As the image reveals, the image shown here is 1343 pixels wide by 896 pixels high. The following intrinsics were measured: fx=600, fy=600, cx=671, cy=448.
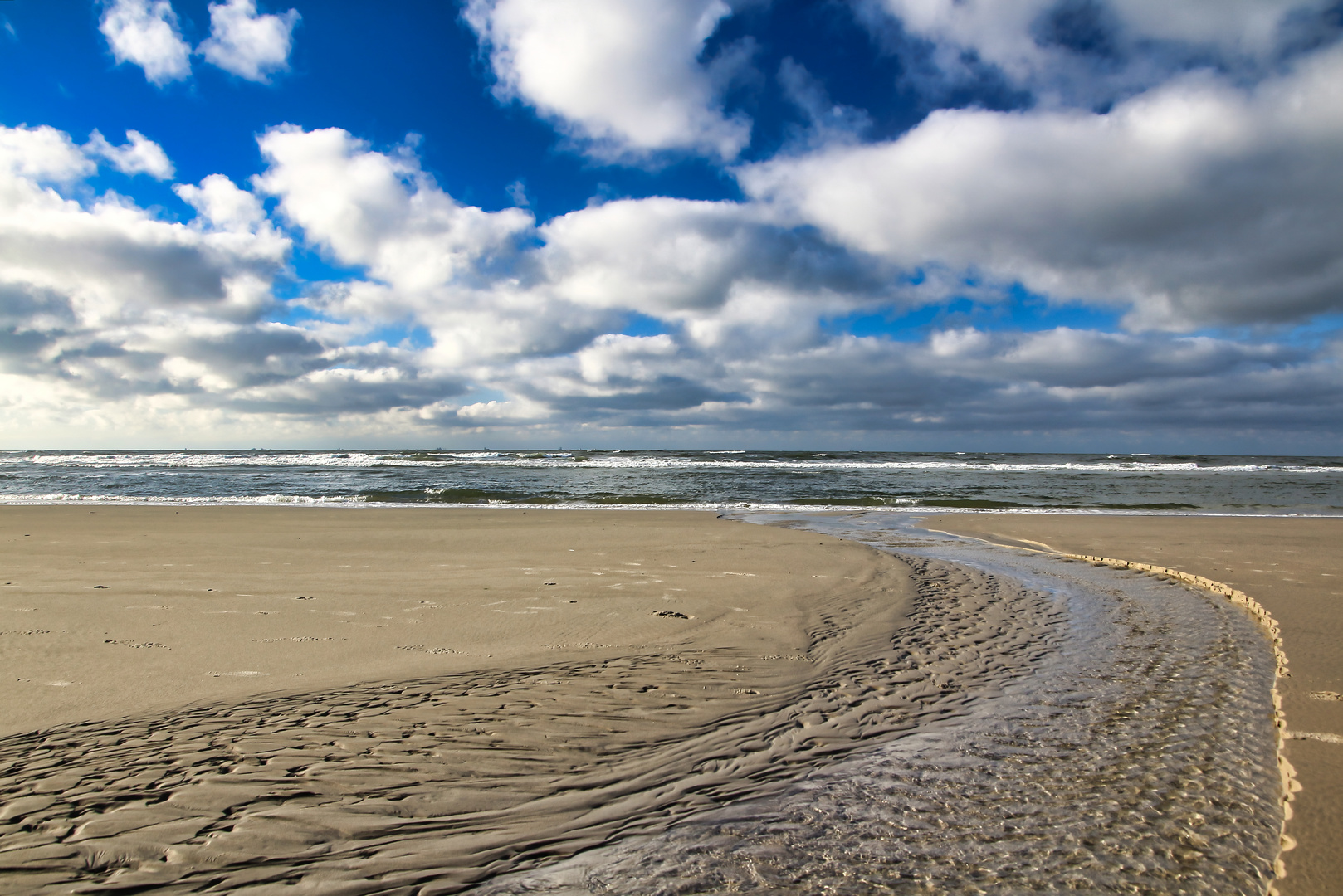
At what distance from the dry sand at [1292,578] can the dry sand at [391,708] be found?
2146mm

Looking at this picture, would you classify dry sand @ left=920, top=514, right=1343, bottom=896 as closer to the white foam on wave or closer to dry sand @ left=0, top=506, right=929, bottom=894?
dry sand @ left=0, top=506, right=929, bottom=894

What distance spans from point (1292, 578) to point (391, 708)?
12.8 meters

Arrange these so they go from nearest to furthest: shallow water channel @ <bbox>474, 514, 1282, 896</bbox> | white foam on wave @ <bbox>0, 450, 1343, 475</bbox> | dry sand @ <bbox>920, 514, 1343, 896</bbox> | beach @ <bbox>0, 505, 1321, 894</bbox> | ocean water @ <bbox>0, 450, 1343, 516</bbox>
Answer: shallow water channel @ <bbox>474, 514, 1282, 896</bbox> < beach @ <bbox>0, 505, 1321, 894</bbox> < dry sand @ <bbox>920, 514, 1343, 896</bbox> < ocean water @ <bbox>0, 450, 1343, 516</bbox> < white foam on wave @ <bbox>0, 450, 1343, 475</bbox>

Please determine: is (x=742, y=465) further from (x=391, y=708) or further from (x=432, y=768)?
(x=432, y=768)

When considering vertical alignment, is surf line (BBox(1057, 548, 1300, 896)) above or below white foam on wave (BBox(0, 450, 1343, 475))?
below

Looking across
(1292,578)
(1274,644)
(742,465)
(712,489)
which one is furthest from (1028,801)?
(742,465)

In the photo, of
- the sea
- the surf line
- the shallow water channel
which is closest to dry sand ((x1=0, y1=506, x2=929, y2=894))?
the sea

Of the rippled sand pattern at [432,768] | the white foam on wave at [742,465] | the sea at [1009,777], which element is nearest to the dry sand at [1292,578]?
the sea at [1009,777]

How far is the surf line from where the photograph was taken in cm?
305

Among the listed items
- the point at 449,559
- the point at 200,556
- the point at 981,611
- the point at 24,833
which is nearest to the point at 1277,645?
the point at 981,611

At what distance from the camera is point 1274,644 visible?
617cm

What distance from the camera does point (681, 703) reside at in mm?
4836

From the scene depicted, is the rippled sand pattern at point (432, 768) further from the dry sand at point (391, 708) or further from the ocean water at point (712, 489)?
the ocean water at point (712, 489)

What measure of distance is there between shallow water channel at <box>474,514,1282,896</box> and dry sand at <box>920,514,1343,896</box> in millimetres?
170
